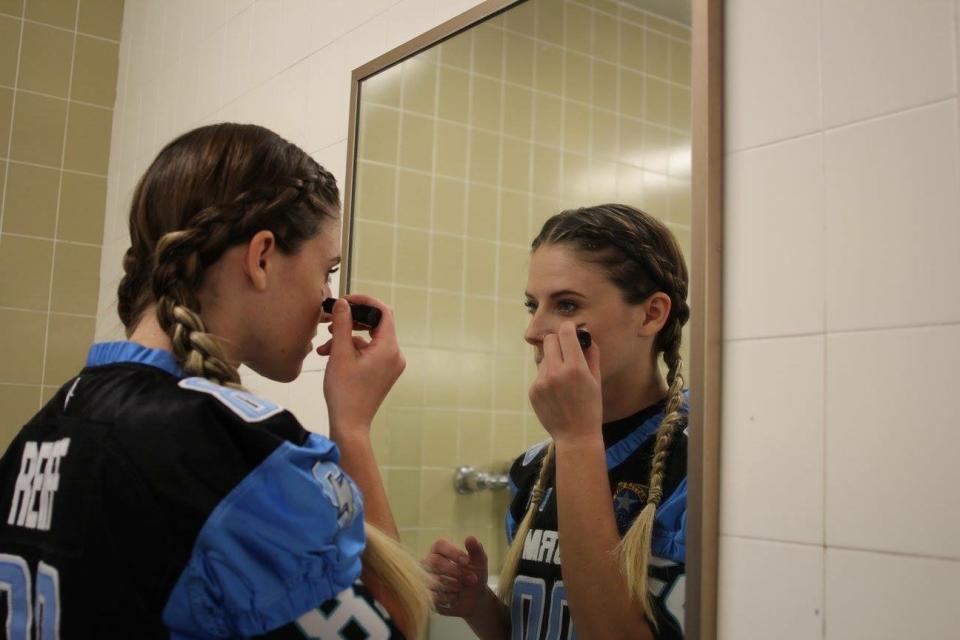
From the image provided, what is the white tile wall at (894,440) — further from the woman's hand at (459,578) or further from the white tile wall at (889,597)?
the woman's hand at (459,578)

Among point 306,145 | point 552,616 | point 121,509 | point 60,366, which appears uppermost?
point 306,145

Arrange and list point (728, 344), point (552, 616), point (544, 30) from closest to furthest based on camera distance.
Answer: point (728, 344)
point (552, 616)
point (544, 30)

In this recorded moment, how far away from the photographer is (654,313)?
98 cm

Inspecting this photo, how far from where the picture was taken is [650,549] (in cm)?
94

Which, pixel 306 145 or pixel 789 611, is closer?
pixel 789 611

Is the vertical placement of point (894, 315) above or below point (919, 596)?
above

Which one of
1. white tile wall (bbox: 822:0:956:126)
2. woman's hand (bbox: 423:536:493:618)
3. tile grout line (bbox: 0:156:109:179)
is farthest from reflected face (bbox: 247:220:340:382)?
tile grout line (bbox: 0:156:109:179)

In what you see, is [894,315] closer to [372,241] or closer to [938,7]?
[938,7]

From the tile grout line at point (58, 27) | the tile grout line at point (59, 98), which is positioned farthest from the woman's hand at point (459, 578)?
the tile grout line at point (58, 27)

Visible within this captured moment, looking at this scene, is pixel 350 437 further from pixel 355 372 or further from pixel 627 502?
pixel 627 502

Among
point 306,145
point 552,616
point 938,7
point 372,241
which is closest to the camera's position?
point 938,7

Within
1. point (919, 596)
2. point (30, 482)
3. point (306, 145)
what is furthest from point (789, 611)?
point (306, 145)

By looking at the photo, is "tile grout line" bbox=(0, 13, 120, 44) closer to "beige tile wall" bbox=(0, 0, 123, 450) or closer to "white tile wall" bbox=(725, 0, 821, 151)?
"beige tile wall" bbox=(0, 0, 123, 450)

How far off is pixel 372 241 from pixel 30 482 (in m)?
0.80
